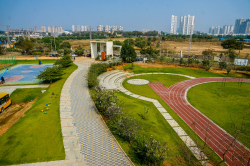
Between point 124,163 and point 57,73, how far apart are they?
1713 cm

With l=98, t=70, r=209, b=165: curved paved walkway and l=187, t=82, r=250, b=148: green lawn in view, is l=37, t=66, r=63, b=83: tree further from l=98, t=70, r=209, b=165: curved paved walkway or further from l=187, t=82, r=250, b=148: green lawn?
l=187, t=82, r=250, b=148: green lawn

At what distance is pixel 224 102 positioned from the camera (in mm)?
15266

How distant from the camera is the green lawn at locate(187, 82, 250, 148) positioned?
11.9m

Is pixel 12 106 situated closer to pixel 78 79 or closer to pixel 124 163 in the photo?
pixel 78 79

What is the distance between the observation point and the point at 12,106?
1524 centimetres

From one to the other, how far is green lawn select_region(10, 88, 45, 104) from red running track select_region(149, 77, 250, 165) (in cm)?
1426

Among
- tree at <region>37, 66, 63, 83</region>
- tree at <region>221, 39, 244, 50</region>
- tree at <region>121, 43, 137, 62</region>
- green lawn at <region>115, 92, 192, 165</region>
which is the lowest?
green lawn at <region>115, 92, 192, 165</region>

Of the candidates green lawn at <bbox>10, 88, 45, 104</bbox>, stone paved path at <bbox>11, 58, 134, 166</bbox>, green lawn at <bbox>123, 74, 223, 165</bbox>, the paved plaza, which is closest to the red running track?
green lawn at <bbox>123, 74, 223, 165</bbox>

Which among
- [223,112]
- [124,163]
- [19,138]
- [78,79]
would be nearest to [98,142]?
[124,163]

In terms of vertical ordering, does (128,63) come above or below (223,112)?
above

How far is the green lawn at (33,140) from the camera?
309 inches

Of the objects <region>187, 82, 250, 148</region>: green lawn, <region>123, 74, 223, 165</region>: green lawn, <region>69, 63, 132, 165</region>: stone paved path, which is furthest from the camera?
<region>187, 82, 250, 148</region>: green lawn

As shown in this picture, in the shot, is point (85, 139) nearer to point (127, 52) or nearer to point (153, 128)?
point (153, 128)

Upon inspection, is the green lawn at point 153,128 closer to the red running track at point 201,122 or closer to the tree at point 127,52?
the red running track at point 201,122
